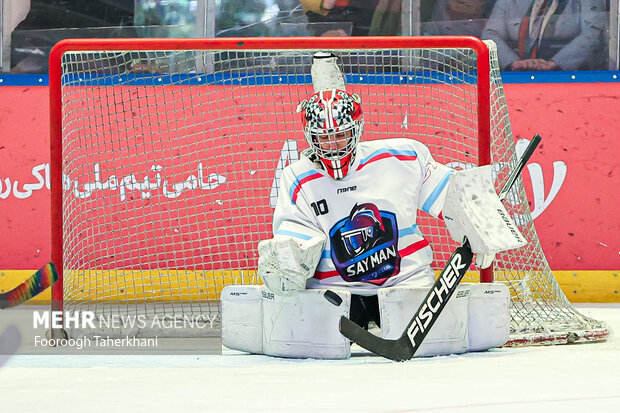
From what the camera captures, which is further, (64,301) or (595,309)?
(595,309)

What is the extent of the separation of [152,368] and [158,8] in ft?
10.8

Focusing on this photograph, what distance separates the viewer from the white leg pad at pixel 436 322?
3.46 m


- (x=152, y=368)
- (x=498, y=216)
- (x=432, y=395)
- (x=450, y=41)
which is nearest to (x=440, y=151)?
(x=450, y=41)

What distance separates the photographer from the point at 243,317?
3.69m

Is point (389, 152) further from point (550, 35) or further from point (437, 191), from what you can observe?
point (550, 35)

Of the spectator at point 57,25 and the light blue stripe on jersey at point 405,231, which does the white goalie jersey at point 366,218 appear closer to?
the light blue stripe on jersey at point 405,231

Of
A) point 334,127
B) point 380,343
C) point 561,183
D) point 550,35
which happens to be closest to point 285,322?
point 380,343

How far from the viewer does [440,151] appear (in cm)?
555

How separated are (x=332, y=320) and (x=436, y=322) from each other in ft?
1.15

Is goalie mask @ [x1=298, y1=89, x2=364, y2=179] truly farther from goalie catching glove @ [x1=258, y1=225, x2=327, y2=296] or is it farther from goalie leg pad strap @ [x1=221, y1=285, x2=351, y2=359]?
goalie leg pad strap @ [x1=221, y1=285, x2=351, y2=359]

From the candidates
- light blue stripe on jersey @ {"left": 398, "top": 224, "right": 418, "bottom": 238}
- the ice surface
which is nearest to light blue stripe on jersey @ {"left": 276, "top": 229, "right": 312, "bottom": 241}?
light blue stripe on jersey @ {"left": 398, "top": 224, "right": 418, "bottom": 238}

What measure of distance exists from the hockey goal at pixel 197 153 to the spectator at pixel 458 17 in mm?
213

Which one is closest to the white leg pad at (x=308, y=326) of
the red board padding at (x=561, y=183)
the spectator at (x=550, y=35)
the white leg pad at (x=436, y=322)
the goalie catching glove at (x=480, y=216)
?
the white leg pad at (x=436, y=322)

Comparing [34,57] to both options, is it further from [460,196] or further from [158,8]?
[460,196]
